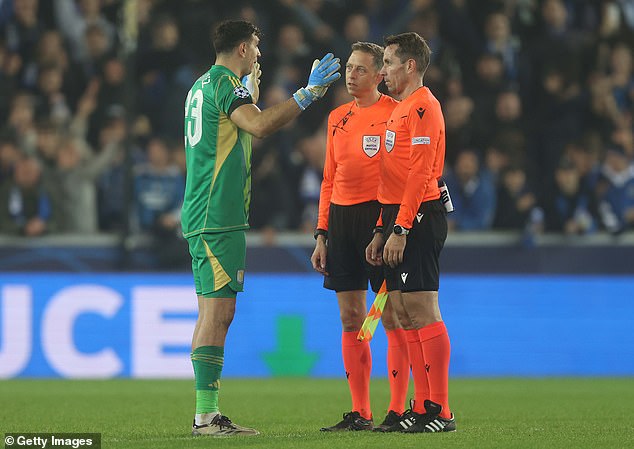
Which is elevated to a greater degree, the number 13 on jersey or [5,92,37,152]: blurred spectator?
[5,92,37,152]: blurred spectator

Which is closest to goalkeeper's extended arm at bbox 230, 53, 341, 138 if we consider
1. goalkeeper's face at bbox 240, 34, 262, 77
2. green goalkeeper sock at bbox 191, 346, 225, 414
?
goalkeeper's face at bbox 240, 34, 262, 77

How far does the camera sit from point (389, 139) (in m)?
7.38

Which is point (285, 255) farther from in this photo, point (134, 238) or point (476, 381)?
point (476, 381)

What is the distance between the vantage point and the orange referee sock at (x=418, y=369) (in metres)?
7.26

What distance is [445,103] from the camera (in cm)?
1420

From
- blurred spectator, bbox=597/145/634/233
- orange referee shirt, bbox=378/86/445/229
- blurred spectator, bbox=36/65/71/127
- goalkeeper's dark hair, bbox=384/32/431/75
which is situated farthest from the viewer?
blurred spectator, bbox=36/65/71/127

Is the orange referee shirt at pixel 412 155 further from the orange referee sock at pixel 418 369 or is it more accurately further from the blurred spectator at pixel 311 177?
the blurred spectator at pixel 311 177

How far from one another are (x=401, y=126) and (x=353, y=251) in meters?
0.84

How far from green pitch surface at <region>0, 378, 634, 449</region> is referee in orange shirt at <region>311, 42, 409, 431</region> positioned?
48cm

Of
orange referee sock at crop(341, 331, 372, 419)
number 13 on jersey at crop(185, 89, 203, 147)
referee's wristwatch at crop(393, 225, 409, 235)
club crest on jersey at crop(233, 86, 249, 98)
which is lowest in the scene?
orange referee sock at crop(341, 331, 372, 419)

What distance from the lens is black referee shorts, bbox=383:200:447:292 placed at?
7.16m

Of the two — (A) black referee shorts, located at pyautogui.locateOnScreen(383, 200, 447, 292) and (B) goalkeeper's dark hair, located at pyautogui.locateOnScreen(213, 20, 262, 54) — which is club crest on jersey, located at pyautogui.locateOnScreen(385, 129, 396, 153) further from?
(B) goalkeeper's dark hair, located at pyautogui.locateOnScreen(213, 20, 262, 54)

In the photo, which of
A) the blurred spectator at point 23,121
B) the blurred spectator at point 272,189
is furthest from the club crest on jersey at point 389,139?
the blurred spectator at point 23,121

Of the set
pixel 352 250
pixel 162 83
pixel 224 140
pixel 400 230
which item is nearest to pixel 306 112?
pixel 162 83
